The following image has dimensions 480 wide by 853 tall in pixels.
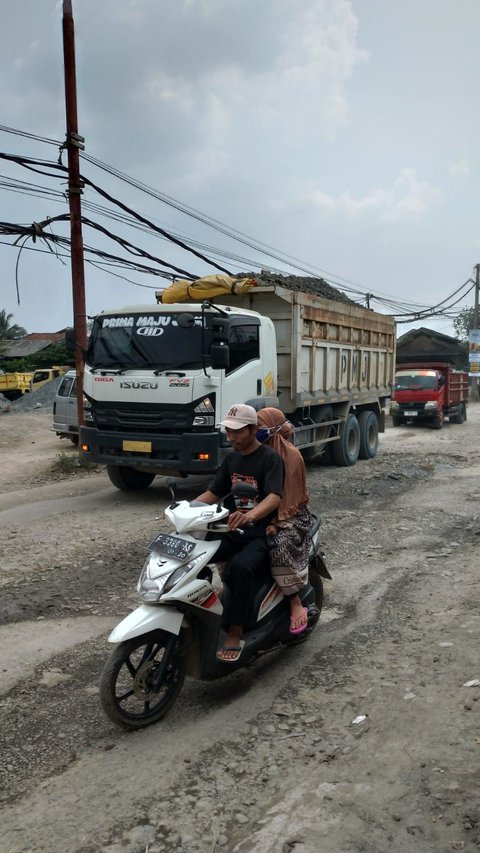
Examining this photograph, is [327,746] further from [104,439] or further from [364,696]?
[104,439]

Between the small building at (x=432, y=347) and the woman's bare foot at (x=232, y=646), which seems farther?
the small building at (x=432, y=347)

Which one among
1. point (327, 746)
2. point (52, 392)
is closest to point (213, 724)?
point (327, 746)

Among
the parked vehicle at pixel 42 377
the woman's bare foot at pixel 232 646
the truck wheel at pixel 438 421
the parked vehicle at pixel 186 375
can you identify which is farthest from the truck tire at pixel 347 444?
the parked vehicle at pixel 42 377

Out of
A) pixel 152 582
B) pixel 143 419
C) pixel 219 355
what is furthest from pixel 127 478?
pixel 152 582

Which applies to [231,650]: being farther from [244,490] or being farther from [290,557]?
[244,490]

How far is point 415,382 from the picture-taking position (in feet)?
68.1

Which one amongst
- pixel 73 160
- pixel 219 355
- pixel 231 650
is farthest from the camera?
pixel 73 160

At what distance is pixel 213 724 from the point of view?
338 cm

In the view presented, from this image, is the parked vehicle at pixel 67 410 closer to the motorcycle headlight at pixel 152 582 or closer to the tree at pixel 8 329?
the motorcycle headlight at pixel 152 582

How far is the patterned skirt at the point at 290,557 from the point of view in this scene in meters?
3.80

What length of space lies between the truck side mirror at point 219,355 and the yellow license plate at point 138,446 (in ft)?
4.12

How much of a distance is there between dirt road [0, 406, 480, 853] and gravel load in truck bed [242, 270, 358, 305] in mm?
5750

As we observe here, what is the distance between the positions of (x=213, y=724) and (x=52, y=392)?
26964mm

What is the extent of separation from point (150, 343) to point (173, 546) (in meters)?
5.18
